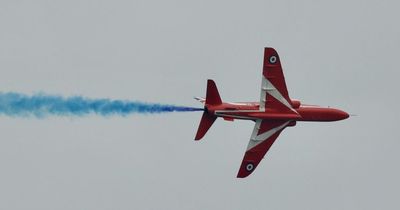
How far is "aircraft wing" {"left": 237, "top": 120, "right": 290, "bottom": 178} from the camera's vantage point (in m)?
99.6

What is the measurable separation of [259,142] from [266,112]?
2.82m

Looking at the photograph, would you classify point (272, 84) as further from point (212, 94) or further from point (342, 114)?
point (342, 114)

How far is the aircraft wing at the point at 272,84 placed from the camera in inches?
3853

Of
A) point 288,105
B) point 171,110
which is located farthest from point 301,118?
point 171,110

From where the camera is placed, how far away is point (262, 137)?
100 m

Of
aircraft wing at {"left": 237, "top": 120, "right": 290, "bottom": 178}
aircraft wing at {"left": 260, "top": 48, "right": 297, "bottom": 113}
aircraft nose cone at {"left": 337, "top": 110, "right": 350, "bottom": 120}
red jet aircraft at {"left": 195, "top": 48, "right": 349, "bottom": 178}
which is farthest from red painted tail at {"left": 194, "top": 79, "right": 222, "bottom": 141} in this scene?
aircraft nose cone at {"left": 337, "top": 110, "right": 350, "bottom": 120}

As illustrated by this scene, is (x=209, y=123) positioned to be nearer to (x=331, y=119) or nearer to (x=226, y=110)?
(x=226, y=110)

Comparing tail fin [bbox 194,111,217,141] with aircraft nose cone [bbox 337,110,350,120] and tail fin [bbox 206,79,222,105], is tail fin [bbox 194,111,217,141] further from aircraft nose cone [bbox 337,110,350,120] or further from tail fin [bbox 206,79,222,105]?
aircraft nose cone [bbox 337,110,350,120]

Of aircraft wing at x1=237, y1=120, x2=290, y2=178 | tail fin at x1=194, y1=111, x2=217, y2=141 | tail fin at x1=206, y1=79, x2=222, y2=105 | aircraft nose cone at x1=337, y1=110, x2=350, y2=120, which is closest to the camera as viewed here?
tail fin at x1=206, y1=79, x2=222, y2=105

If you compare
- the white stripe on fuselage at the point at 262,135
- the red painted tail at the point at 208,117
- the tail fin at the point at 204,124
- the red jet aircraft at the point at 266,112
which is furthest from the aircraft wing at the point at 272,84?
the tail fin at the point at 204,124

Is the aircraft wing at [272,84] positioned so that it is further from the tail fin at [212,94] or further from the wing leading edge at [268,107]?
the tail fin at [212,94]

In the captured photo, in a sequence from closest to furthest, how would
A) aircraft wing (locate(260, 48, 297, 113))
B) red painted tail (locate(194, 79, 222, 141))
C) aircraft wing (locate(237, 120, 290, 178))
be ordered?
red painted tail (locate(194, 79, 222, 141)), aircraft wing (locate(260, 48, 297, 113)), aircraft wing (locate(237, 120, 290, 178))

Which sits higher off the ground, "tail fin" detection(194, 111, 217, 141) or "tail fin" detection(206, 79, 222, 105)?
"tail fin" detection(206, 79, 222, 105)

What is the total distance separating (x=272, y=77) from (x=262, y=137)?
172 inches
